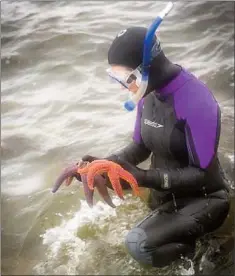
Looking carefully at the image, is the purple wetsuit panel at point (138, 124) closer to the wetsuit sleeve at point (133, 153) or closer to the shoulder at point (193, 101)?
the wetsuit sleeve at point (133, 153)

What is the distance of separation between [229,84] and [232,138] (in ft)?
4.43

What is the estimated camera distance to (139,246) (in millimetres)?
3145

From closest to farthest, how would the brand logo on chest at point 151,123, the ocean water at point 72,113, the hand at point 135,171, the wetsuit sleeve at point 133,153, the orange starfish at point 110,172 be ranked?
the orange starfish at point 110,172 < the hand at point 135,171 < the brand logo on chest at point 151,123 < the wetsuit sleeve at point 133,153 < the ocean water at point 72,113

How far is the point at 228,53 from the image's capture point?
6.87 meters

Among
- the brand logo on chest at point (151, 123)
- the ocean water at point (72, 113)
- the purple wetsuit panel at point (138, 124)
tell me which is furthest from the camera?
the ocean water at point (72, 113)

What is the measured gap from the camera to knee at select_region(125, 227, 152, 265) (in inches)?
A: 123

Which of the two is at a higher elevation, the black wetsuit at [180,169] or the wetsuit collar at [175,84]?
the wetsuit collar at [175,84]

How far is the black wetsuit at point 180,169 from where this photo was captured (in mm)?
2912

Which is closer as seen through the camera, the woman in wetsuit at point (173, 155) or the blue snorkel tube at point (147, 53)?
the blue snorkel tube at point (147, 53)

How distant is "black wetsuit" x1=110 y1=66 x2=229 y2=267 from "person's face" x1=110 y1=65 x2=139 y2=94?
25 centimetres

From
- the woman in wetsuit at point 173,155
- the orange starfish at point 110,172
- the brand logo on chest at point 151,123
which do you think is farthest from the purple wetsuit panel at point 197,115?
the orange starfish at point 110,172

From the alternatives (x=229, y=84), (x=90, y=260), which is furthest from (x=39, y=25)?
(x=90, y=260)

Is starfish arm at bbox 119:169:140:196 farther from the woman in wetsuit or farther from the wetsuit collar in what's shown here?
the wetsuit collar

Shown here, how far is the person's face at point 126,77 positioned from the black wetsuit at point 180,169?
0.25 metres
